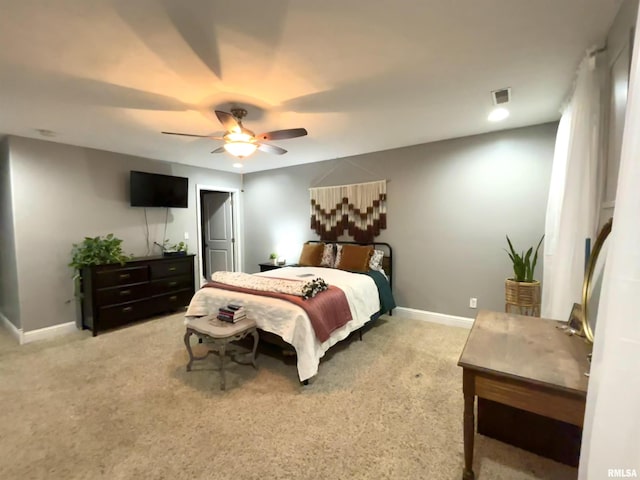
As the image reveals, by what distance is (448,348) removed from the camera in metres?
3.13

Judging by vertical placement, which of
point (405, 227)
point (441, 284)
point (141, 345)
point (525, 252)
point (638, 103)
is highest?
point (638, 103)

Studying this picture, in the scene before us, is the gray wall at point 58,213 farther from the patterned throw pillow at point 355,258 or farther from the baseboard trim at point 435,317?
the baseboard trim at point 435,317

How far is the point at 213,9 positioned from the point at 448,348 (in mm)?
3468

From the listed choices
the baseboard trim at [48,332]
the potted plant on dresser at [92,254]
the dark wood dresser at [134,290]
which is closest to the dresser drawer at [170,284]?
the dark wood dresser at [134,290]

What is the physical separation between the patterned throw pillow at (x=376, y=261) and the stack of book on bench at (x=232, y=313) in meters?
1.93

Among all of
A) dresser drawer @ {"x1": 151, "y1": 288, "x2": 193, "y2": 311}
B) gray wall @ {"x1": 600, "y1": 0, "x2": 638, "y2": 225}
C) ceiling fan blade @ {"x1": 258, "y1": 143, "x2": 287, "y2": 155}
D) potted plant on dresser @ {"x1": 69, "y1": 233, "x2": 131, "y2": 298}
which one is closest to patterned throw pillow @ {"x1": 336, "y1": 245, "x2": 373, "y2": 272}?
ceiling fan blade @ {"x1": 258, "y1": 143, "x2": 287, "y2": 155}

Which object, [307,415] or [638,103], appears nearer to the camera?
[638,103]

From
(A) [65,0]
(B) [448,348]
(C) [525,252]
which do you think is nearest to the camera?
(A) [65,0]

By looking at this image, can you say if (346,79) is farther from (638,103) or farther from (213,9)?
(638,103)

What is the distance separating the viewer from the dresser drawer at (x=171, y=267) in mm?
4169

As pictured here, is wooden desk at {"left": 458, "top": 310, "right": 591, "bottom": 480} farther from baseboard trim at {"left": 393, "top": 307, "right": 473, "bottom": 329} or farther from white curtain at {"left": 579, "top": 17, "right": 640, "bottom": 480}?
baseboard trim at {"left": 393, "top": 307, "right": 473, "bottom": 329}

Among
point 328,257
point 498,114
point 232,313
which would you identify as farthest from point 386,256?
point 232,313

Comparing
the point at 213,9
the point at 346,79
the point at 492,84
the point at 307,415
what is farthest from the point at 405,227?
the point at 213,9

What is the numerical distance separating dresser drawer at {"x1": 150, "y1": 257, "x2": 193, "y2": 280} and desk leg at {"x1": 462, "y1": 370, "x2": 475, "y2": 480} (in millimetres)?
4151
